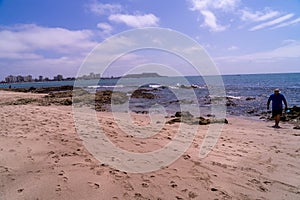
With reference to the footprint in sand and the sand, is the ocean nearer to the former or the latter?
the sand

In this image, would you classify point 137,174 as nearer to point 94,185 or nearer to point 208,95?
point 94,185

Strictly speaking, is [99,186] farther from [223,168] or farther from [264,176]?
[264,176]

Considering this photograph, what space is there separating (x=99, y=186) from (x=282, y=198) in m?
3.21

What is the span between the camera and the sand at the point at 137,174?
14.6ft

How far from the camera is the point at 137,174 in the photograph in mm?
5238

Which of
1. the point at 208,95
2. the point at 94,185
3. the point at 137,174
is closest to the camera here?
the point at 94,185

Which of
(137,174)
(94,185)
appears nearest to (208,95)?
(137,174)

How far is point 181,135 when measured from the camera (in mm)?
9211

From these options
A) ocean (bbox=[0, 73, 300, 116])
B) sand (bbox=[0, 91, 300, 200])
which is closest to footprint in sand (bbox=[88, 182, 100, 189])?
sand (bbox=[0, 91, 300, 200])

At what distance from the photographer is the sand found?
4.45 meters

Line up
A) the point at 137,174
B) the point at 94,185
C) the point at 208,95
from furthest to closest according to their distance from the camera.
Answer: the point at 208,95, the point at 137,174, the point at 94,185

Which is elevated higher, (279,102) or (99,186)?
(279,102)

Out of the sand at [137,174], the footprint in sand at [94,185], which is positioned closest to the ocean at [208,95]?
the sand at [137,174]

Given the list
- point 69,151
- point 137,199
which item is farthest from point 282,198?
point 69,151
